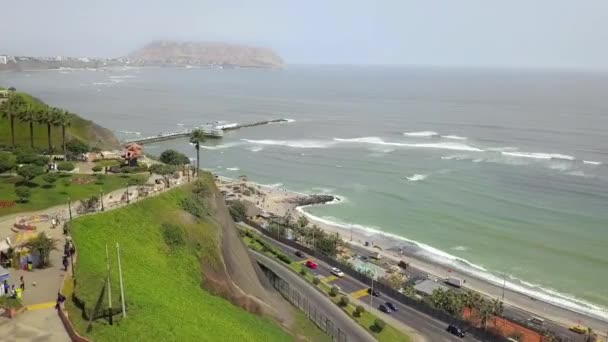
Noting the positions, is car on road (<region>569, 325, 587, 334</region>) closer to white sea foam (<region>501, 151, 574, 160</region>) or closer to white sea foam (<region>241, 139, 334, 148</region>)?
white sea foam (<region>501, 151, 574, 160</region>)

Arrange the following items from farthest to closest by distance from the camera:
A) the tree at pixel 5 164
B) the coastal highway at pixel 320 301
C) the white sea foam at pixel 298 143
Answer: the white sea foam at pixel 298 143 < the tree at pixel 5 164 < the coastal highway at pixel 320 301

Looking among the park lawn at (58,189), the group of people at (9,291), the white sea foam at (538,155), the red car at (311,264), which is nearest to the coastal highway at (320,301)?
the red car at (311,264)

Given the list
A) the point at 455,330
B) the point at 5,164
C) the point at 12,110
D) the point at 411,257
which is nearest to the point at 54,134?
the point at 12,110

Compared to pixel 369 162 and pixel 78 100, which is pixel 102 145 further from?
pixel 78 100

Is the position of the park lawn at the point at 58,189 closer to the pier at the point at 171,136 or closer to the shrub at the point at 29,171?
the shrub at the point at 29,171

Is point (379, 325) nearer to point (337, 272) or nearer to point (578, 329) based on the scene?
point (337, 272)

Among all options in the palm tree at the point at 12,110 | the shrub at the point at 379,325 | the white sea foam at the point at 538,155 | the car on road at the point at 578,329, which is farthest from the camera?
the white sea foam at the point at 538,155

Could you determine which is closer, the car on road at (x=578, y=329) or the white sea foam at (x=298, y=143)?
the car on road at (x=578, y=329)
